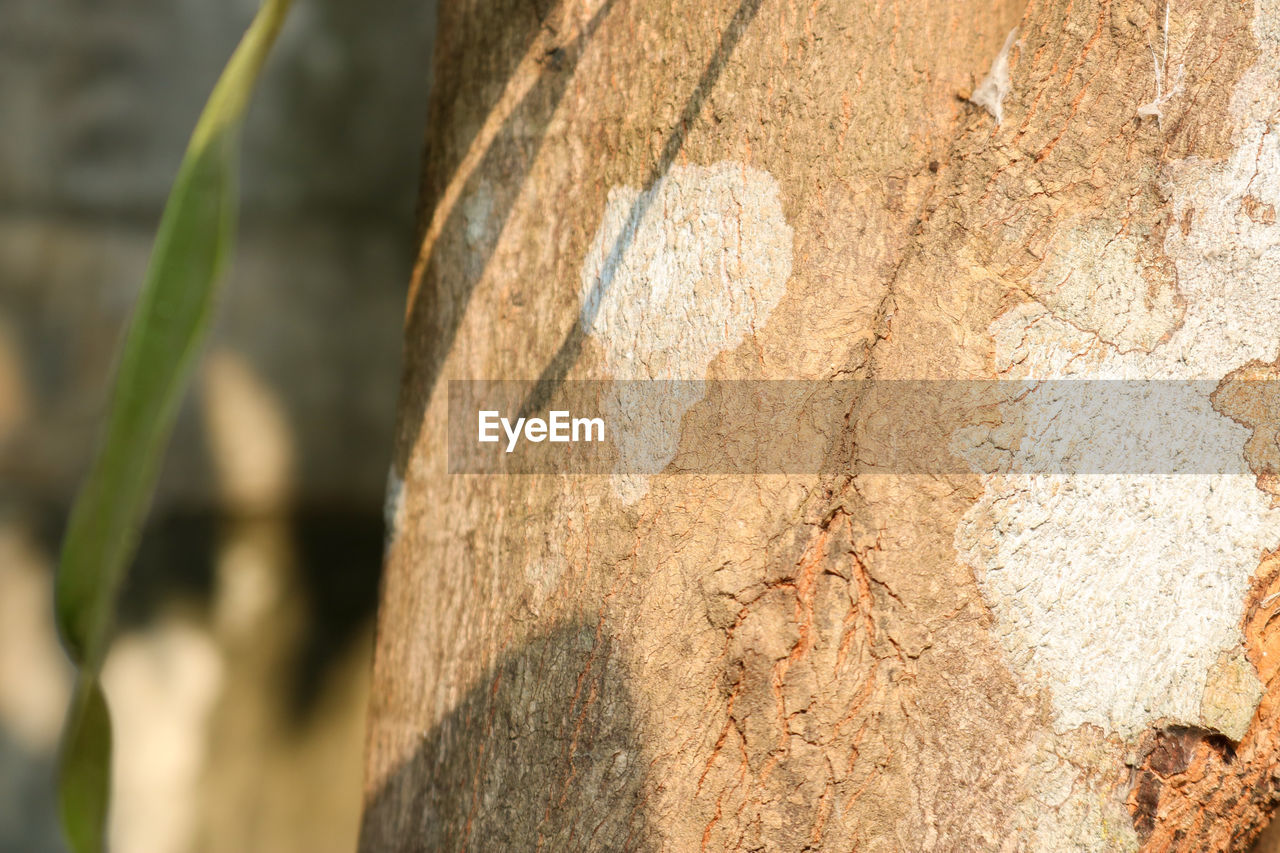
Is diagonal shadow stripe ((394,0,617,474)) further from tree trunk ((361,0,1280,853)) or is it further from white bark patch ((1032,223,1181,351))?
white bark patch ((1032,223,1181,351))

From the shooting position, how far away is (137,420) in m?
0.43

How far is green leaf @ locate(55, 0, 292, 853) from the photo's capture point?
42 cm

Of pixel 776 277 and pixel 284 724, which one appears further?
pixel 284 724

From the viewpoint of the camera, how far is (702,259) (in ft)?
1.89

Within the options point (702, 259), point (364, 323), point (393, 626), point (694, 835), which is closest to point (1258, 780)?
point (694, 835)

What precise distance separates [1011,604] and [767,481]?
15cm

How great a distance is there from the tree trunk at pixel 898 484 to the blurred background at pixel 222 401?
118 centimetres

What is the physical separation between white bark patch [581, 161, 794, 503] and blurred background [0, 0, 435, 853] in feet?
4.01

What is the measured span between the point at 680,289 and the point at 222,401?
4.33 ft

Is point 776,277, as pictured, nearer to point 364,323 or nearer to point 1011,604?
point 1011,604

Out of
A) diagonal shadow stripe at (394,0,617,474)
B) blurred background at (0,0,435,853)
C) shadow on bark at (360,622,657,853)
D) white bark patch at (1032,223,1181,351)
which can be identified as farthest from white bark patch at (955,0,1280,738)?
blurred background at (0,0,435,853)

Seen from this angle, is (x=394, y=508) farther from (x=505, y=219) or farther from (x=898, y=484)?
(x=898, y=484)

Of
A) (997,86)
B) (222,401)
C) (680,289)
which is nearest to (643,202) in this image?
(680,289)

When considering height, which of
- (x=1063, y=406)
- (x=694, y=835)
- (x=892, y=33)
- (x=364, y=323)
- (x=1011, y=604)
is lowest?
(x=694, y=835)
